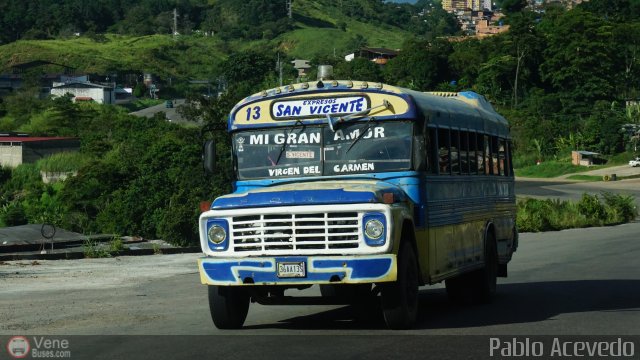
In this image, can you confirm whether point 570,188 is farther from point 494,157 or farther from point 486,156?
point 486,156

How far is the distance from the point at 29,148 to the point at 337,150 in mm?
94338

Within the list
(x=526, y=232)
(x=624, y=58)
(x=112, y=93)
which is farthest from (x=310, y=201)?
(x=112, y=93)

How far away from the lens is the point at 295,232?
39.8 ft

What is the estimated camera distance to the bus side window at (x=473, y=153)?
52.6 feet

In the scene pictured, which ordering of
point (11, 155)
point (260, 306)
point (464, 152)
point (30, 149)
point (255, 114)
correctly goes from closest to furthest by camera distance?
point (255, 114), point (464, 152), point (260, 306), point (30, 149), point (11, 155)

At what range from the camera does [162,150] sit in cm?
7119

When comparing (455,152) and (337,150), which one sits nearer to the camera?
(337,150)

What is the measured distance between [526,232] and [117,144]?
63.6 metres

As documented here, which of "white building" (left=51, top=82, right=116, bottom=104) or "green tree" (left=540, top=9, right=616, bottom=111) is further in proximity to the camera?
"white building" (left=51, top=82, right=116, bottom=104)

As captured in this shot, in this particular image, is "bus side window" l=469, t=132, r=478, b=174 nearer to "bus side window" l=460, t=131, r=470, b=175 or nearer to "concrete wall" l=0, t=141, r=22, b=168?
"bus side window" l=460, t=131, r=470, b=175

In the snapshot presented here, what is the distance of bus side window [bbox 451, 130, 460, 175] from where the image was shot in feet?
48.9

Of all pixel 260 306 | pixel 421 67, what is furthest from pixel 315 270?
pixel 421 67

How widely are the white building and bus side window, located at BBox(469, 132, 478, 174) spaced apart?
163 m

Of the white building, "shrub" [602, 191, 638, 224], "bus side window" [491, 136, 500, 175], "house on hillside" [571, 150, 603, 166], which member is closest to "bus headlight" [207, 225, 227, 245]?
"bus side window" [491, 136, 500, 175]
